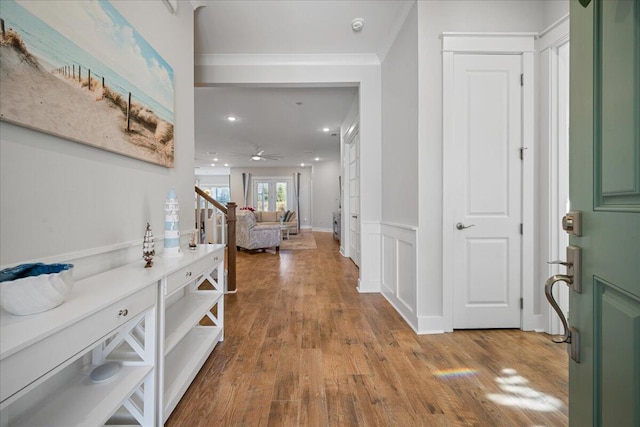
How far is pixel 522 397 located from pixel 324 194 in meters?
9.62

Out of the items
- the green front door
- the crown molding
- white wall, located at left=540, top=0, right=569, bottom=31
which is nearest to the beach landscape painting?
the crown molding

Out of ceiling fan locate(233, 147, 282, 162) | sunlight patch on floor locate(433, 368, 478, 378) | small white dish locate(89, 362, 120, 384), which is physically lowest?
sunlight patch on floor locate(433, 368, 478, 378)

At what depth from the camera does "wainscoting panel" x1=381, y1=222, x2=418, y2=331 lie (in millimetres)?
2283

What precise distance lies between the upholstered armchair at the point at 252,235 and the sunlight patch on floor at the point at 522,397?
194 inches

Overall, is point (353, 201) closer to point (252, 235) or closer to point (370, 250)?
point (370, 250)

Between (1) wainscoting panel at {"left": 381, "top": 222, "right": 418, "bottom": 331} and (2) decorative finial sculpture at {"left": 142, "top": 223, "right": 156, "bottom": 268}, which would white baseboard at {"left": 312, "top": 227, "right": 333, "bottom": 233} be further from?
(2) decorative finial sculpture at {"left": 142, "top": 223, "right": 156, "bottom": 268}

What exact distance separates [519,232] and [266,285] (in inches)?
113

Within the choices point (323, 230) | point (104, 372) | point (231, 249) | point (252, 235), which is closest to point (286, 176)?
point (323, 230)

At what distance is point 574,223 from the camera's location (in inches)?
26.5

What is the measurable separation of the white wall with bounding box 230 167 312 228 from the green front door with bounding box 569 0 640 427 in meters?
10.6

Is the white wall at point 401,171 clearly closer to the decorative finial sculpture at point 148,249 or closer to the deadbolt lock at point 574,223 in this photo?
the deadbolt lock at point 574,223

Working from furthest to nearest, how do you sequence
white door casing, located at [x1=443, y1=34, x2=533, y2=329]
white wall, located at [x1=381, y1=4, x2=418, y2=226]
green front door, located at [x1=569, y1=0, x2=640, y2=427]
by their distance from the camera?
white wall, located at [x1=381, y1=4, x2=418, y2=226] < white door casing, located at [x1=443, y1=34, x2=533, y2=329] < green front door, located at [x1=569, y1=0, x2=640, y2=427]

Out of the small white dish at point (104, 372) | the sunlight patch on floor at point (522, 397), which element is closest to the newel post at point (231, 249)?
the small white dish at point (104, 372)

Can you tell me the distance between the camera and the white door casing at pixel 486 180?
2.16 meters
